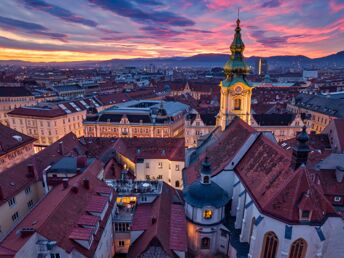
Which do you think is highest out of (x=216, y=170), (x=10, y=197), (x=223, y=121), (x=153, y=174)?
(x=223, y=121)

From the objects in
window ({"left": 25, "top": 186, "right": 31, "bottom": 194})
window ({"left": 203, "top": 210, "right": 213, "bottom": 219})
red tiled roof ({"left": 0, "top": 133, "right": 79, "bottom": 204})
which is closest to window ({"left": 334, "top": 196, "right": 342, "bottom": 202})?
window ({"left": 203, "top": 210, "right": 213, "bottom": 219})

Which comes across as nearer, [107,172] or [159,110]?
[107,172]

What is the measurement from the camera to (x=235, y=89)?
55062 mm

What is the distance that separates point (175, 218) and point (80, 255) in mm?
14220

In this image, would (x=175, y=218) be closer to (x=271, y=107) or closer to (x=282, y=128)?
(x=282, y=128)

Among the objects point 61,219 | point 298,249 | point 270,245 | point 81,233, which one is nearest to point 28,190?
point 61,219

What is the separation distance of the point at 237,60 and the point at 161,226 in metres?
35.2

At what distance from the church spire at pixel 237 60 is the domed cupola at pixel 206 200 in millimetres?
24804

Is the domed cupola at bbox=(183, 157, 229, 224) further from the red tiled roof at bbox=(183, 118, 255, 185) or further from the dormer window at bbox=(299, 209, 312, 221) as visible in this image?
the dormer window at bbox=(299, 209, 312, 221)

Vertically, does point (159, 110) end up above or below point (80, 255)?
above

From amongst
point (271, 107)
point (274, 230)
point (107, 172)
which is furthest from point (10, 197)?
point (271, 107)

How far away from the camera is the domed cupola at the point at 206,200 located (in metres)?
37.0

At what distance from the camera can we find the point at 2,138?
53.9m

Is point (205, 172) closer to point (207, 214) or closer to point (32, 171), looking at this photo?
point (207, 214)
